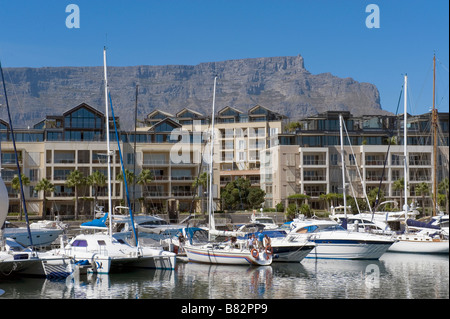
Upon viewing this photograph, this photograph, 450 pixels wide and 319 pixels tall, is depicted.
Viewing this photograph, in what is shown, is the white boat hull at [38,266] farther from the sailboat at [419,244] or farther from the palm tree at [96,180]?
the palm tree at [96,180]

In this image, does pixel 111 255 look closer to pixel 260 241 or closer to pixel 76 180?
pixel 260 241

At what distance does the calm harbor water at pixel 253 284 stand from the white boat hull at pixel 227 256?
507mm

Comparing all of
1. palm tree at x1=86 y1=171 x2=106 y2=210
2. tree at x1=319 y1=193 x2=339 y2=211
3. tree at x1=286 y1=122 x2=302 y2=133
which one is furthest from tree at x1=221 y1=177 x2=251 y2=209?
tree at x1=286 y1=122 x2=302 y2=133

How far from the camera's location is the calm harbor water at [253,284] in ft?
91.0

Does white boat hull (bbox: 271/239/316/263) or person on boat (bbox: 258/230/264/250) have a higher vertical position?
person on boat (bbox: 258/230/264/250)

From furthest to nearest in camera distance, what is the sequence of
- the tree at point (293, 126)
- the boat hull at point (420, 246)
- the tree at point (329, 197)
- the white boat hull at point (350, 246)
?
1. the tree at point (293, 126)
2. the tree at point (329, 197)
3. the boat hull at point (420, 246)
4. the white boat hull at point (350, 246)

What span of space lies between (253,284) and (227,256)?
6.99 m

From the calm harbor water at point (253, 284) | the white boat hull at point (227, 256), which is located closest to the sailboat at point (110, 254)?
the calm harbor water at point (253, 284)

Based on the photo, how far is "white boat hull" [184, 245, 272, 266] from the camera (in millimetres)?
37156

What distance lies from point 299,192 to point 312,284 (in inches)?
2310

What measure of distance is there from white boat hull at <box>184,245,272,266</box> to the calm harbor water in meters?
0.51

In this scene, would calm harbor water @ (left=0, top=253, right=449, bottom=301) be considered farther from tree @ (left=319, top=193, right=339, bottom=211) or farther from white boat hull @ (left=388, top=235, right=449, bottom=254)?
tree @ (left=319, top=193, right=339, bottom=211)

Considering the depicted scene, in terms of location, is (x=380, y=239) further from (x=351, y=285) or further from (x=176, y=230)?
(x=176, y=230)
